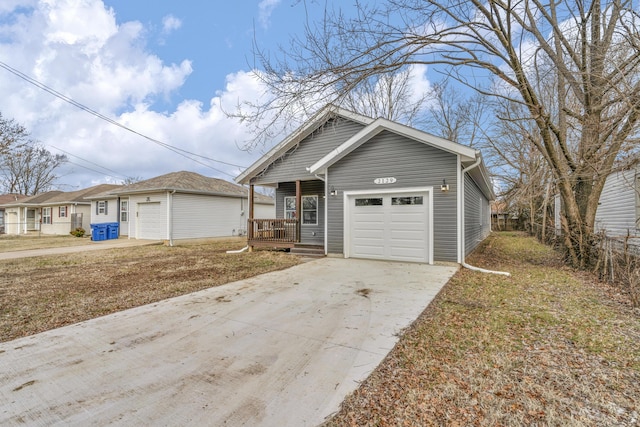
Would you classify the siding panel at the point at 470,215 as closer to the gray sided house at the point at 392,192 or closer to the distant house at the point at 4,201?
the gray sided house at the point at 392,192

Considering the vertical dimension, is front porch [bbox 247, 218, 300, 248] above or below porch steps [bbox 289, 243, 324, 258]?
above

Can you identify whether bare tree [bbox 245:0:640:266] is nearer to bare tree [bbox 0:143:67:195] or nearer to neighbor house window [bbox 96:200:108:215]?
neighbor house window [bbox 96:200:108:215]

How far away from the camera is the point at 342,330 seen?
3.87 meters

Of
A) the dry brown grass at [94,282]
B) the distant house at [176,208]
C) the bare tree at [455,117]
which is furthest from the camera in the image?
the bare tree at [455,117]

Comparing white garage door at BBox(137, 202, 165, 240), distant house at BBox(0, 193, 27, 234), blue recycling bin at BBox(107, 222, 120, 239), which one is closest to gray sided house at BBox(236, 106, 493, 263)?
white garage door at BBox(137, 202, 165, 240)

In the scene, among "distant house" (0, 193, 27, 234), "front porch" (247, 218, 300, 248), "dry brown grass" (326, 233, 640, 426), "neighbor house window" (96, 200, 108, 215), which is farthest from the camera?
"distant house" (0, 193, 27, 234)

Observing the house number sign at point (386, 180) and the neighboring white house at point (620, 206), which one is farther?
the neighboring white house at point (620, 206)

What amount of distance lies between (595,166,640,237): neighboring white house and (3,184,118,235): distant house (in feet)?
A: 97.5

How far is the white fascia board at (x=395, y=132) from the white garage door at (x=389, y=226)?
1.40 m

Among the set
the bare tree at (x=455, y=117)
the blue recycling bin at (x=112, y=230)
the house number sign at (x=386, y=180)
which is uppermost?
the bare tree at (x=455, y=117)

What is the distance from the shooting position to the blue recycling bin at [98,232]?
58.5ft

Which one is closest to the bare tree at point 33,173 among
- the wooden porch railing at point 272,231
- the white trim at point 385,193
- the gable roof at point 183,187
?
the gable roof at point 183,187

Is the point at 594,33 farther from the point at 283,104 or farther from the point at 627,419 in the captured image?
the point at 627,419

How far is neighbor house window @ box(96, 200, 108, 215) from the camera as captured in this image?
2008 cm
